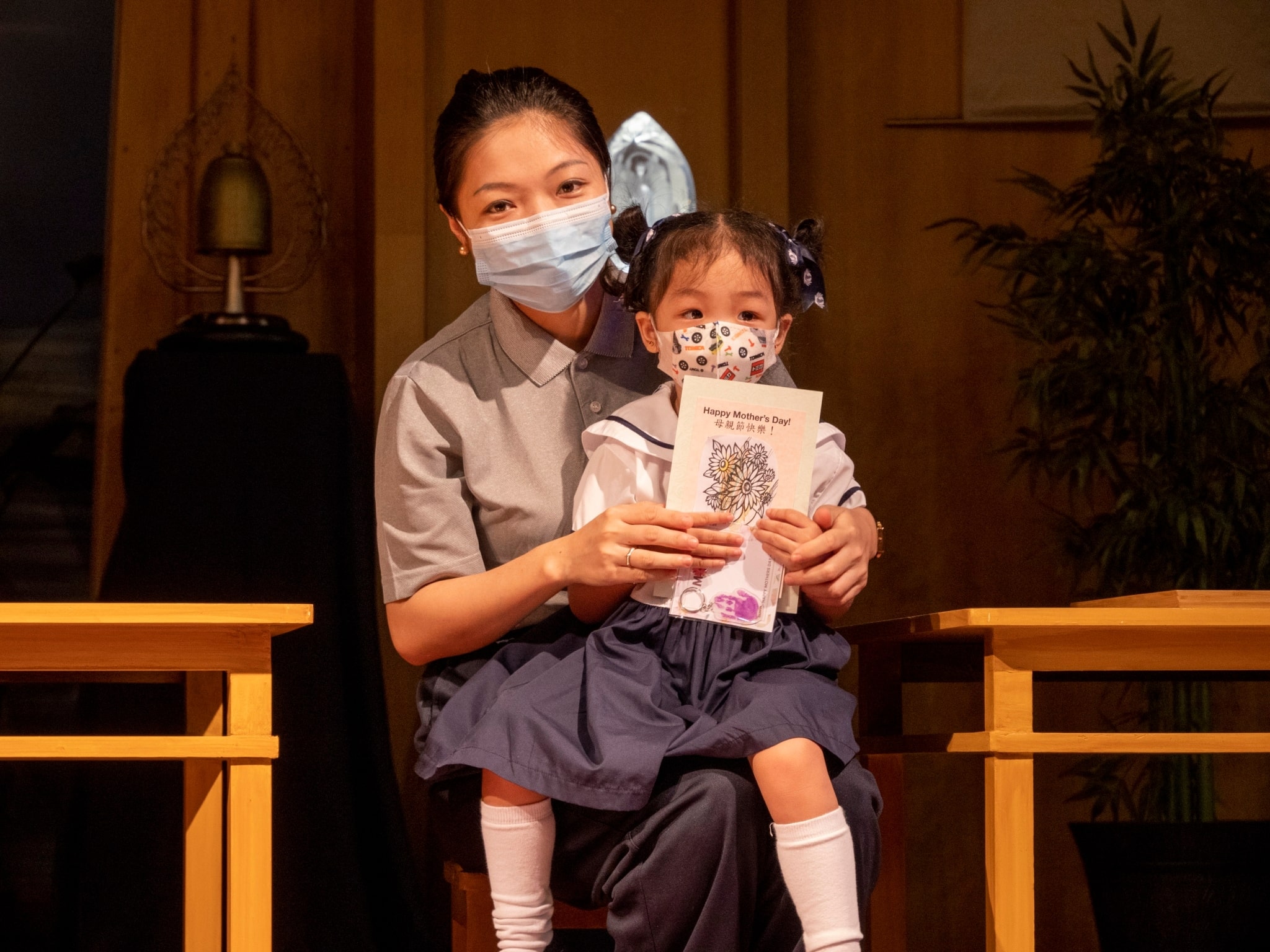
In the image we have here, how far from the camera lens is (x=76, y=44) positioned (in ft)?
12.3

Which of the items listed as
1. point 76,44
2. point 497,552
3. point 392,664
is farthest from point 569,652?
point 76,44

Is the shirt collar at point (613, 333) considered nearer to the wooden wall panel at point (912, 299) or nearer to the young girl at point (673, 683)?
the young girl at point (673, 683)

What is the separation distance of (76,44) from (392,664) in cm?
168

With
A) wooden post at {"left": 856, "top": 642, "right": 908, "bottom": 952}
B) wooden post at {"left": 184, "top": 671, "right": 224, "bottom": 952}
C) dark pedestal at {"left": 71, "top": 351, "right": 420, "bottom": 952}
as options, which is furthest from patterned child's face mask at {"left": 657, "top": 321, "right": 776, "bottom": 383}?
dark pedestal at {"left": 71, "top": 351, "right": 420, "bottom": 952}

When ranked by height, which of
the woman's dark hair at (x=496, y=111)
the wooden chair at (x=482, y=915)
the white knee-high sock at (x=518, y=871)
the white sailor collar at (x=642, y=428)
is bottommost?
the wooden chair at (x=482, y=915)

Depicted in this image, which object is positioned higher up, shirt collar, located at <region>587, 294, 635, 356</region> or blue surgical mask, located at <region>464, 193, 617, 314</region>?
blue surgical mask, located at <region>464, 193, 617, 314</region>

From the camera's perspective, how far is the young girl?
179cm

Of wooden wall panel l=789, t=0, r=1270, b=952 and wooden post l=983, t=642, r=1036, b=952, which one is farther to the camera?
wooden wall panel l=789, t=0, r=1270, b=952

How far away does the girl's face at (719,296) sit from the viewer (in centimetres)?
201

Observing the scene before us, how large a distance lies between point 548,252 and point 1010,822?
3.21 feet

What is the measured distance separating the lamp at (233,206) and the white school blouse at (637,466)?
155cm

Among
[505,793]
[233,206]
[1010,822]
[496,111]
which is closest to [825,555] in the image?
[1010,822]

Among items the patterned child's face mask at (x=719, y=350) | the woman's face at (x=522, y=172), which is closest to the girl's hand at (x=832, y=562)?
the patterned child's face mask at (x=719, y=350)

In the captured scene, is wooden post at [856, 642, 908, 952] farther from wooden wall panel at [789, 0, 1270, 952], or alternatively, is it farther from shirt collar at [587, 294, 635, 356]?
wooden wall panel at [789, 0, 1270, 952]
